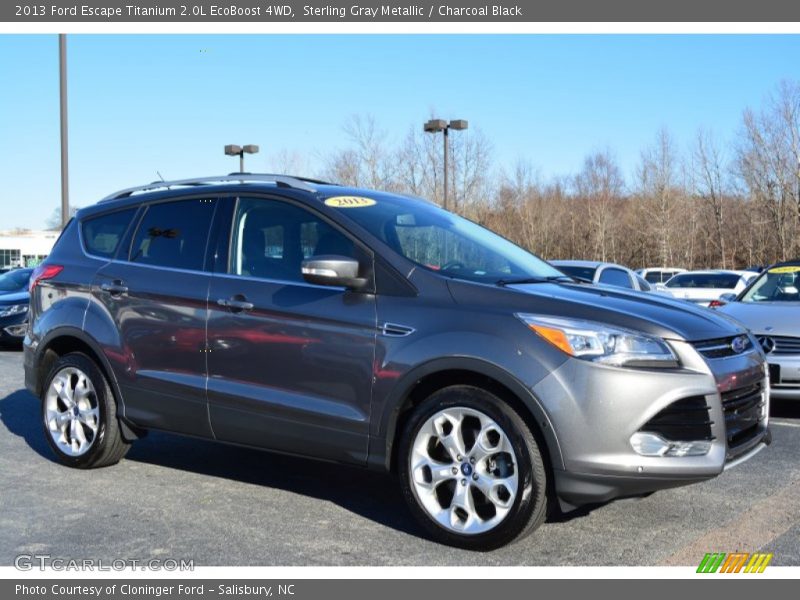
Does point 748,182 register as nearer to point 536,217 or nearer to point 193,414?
point 536,217

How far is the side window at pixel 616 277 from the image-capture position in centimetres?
1224

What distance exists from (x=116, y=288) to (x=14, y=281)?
497 inches

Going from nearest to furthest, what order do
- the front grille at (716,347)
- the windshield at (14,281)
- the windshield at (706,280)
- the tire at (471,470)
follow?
1. the tire at (471,470)
2. the front grille at (716,347)
3. the windshield at (14,281)
4. the windshield at (706,280)

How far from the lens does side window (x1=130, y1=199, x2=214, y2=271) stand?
531 cm

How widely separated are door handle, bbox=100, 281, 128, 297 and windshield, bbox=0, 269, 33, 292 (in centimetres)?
1189

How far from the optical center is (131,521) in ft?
15.1

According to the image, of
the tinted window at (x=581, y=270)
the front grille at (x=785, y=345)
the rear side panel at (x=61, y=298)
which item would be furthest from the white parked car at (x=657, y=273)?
the rear side panel at (x=61, y=298)

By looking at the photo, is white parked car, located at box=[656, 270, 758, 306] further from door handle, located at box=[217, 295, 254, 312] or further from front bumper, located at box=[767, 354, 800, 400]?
door handle, located at box=[217, 295, 254, 312]

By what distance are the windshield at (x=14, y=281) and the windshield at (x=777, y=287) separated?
43.0 feet

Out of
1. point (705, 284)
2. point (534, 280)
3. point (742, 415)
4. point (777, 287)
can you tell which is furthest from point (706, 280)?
point (742, 415)

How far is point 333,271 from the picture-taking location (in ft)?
Result: 14.5

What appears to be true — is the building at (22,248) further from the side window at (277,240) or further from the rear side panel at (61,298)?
the side window at (277,240)
